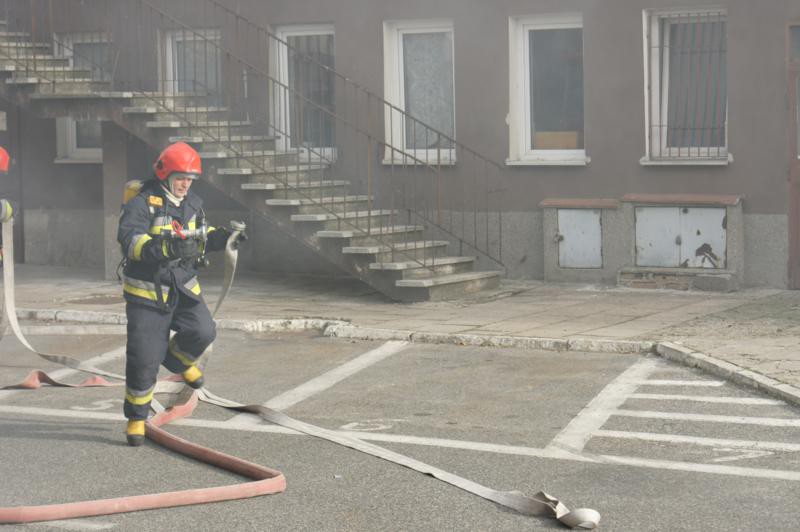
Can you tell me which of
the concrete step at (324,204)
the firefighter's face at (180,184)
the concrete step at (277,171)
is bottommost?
the concrete step at (324,204)

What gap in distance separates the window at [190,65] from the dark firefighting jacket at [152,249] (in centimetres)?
843

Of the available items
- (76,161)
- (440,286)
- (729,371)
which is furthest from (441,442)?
(76,161)

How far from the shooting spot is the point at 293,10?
15.8 metres

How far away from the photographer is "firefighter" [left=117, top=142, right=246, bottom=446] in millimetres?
7793

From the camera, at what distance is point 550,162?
1459 cm

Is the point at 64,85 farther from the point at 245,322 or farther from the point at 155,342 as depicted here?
the point at 155,342

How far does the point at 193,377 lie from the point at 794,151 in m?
7.42

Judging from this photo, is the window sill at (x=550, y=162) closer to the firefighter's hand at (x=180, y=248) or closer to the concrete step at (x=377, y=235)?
the concrete step at (x=377, y=235)

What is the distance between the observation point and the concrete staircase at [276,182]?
538 inches

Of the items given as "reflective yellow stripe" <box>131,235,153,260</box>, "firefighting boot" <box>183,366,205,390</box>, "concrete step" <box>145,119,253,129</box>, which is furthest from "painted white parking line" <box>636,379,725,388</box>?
"concrete step" <box>145,119,253,129</box>

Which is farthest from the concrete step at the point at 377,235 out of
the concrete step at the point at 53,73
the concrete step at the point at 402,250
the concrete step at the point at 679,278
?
the concrete step at the point at 53,73

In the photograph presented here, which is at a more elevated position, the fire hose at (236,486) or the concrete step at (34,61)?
the concrete step at (34,61)

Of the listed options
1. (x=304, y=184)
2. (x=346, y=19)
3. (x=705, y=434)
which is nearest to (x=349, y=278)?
(x=304, y=184)

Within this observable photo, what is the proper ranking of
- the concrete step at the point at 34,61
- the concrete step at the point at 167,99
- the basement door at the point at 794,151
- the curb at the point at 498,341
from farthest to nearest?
1. the concrete step at the point at 34,61
2. the concrete step at the point at 167,99
3. the basement door at the point at 794,151
4. the curb at the point at 498,341
